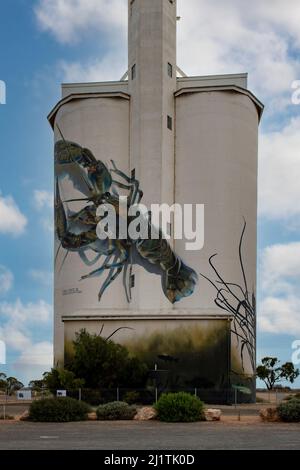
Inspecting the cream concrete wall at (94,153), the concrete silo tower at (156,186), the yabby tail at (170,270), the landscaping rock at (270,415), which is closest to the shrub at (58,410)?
the landscaping rock at (270,415)

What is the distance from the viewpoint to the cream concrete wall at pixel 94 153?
62156 mm

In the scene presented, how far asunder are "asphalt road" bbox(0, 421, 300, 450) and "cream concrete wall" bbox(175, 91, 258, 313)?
89.4ft

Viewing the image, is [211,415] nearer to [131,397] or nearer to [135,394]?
[131,397]

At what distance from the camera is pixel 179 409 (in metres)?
34.3

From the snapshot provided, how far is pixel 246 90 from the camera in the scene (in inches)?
2589

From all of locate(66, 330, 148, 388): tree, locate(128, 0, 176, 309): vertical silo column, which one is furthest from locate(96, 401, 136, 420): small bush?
locate(128, 0, 176, 309): vertical silo column

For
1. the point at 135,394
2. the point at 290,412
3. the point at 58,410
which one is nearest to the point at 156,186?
the point at 135,394

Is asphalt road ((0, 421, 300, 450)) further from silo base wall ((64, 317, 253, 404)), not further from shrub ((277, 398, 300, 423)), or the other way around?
silo base wall ((64, 317, 253, 404))

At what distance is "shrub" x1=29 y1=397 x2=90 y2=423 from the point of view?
116ft

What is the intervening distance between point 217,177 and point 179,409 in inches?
1200

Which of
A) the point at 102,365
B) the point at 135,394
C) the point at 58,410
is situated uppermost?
the point at 102,365

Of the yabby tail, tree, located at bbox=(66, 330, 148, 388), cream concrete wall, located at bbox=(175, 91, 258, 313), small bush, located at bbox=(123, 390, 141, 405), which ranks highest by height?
cream concrete wall, located at bbox=(175, 91, 258, 313)
